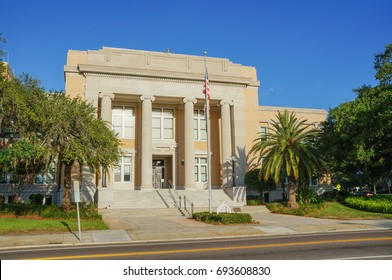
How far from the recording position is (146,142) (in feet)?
119

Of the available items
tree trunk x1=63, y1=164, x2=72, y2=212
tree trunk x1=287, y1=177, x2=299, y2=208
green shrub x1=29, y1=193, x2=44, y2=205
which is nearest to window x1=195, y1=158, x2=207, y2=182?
tree trunk x1=287, y1=177, x2=299, y2=208

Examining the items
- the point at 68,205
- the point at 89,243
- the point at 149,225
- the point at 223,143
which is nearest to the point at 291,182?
the point at 223,143

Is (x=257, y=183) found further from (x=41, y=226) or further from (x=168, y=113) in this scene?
(x=41, y=226)

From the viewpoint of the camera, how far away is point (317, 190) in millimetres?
45594

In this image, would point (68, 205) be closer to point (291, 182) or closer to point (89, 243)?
point (89, 243)

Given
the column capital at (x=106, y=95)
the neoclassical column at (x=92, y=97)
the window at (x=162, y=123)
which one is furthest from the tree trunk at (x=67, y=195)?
the window at (x=162, y=123)

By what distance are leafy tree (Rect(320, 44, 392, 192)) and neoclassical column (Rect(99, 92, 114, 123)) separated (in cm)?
2029

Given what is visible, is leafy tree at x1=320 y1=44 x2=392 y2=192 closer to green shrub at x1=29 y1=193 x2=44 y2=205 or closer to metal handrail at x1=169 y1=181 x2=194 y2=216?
metal handrail at x1=169 y1=181 x2=194 y2=216

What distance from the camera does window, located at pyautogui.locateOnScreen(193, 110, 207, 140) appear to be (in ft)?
135

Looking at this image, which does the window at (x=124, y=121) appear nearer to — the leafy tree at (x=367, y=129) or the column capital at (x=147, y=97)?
the column capital at (x=147, y=97)

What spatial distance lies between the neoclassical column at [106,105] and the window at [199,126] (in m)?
9.90

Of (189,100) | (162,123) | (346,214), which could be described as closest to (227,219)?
(346,214)

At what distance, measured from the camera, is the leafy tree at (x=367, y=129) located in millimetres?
27906
